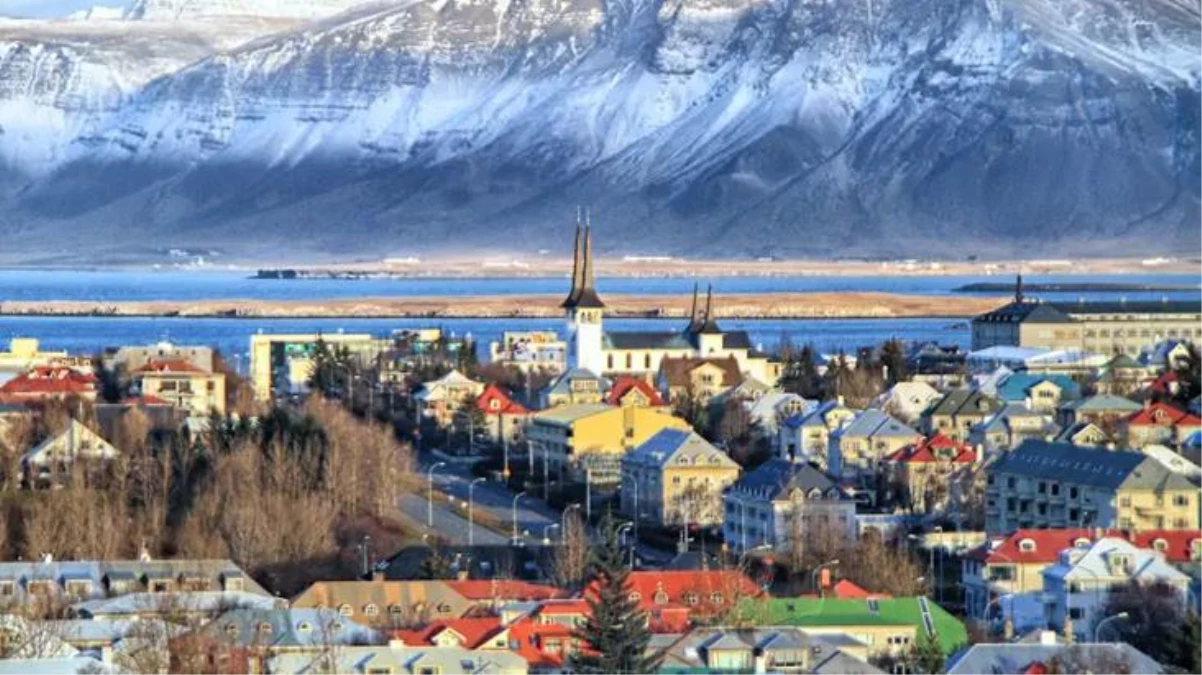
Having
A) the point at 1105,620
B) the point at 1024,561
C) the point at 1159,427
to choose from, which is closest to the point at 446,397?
the point at 1159,427

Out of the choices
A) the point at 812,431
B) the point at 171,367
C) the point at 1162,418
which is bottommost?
the point at 812,431

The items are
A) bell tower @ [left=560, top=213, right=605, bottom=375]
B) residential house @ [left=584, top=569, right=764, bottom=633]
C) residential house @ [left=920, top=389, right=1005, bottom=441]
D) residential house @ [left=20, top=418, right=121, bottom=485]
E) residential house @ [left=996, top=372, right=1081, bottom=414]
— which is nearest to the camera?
residential house @ [left=584, top=569, right=764, bottom=633]

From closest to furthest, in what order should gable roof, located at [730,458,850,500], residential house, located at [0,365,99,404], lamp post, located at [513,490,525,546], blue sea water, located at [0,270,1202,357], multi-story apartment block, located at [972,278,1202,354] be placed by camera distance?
lamp post, located at [513,490,525,546] < gable roof, located at [730,458,850,500] < residential house, located at [0,365,99,404] < multi-story apartment block, located at [972,278,1202,354] < blue sea water, located at [0,270,1202,357]

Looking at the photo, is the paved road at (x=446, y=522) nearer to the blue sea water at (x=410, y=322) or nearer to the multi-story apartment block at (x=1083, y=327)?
the multi-story apartment block at (x=1083, y=327)

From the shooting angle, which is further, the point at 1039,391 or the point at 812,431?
the point at 1039,391

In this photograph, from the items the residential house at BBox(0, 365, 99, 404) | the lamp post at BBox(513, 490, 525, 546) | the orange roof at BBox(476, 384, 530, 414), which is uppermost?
the residential house at BBox(0, 365, 99, 404)

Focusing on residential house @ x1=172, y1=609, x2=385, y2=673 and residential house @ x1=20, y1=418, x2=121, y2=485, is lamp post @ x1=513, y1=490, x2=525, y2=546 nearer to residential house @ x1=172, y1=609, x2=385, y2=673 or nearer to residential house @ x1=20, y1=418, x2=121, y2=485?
residential house @ x1=20, y1=418, x2=121, y2=485

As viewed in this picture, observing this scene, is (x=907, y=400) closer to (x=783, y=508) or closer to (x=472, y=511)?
(x=472, y=511)

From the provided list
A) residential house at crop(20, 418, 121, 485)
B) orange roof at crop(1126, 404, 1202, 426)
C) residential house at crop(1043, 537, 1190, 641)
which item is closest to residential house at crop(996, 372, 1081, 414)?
orange roof at crop(1126, 404, 1202, 426)

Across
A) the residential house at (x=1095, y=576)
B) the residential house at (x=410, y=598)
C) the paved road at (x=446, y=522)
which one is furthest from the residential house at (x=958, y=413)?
the residential house at (x=410, y=598)
